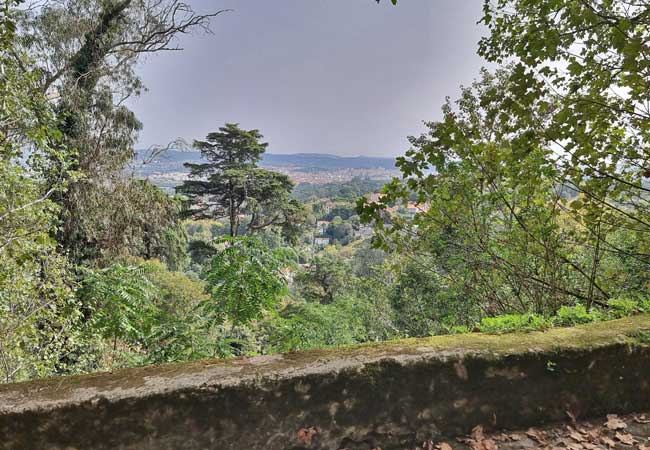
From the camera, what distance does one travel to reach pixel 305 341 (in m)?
5.48

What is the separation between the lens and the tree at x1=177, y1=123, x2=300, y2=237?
17702mm

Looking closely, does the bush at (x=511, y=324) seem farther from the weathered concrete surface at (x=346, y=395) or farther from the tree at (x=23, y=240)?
the tree at (x=23, y=240)

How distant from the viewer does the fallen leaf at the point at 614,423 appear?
204 centimetres

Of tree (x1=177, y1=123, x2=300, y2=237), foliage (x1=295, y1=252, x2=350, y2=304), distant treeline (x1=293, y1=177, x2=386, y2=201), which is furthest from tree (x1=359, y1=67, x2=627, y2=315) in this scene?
distant treeline (x1=293, y1=177, x2=386, y2=201)

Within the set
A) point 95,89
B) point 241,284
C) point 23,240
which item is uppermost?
point 95,89

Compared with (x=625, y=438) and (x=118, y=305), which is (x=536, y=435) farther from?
(x=118, y=305)

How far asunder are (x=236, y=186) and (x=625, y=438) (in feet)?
55.3

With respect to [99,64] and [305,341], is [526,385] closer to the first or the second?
[305,341]

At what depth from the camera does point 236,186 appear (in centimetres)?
1725

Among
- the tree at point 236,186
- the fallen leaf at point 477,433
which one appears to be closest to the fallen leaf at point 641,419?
the fallen leaf at point 477,433

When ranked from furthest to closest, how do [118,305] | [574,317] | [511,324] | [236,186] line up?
[236,186]
[118,305]
[574,317]
[511,324]

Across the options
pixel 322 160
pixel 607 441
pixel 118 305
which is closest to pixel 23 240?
pixel 118 305

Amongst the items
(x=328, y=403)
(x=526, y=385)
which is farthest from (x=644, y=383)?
(x=328, y=403)

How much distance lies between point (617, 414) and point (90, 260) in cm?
1268
